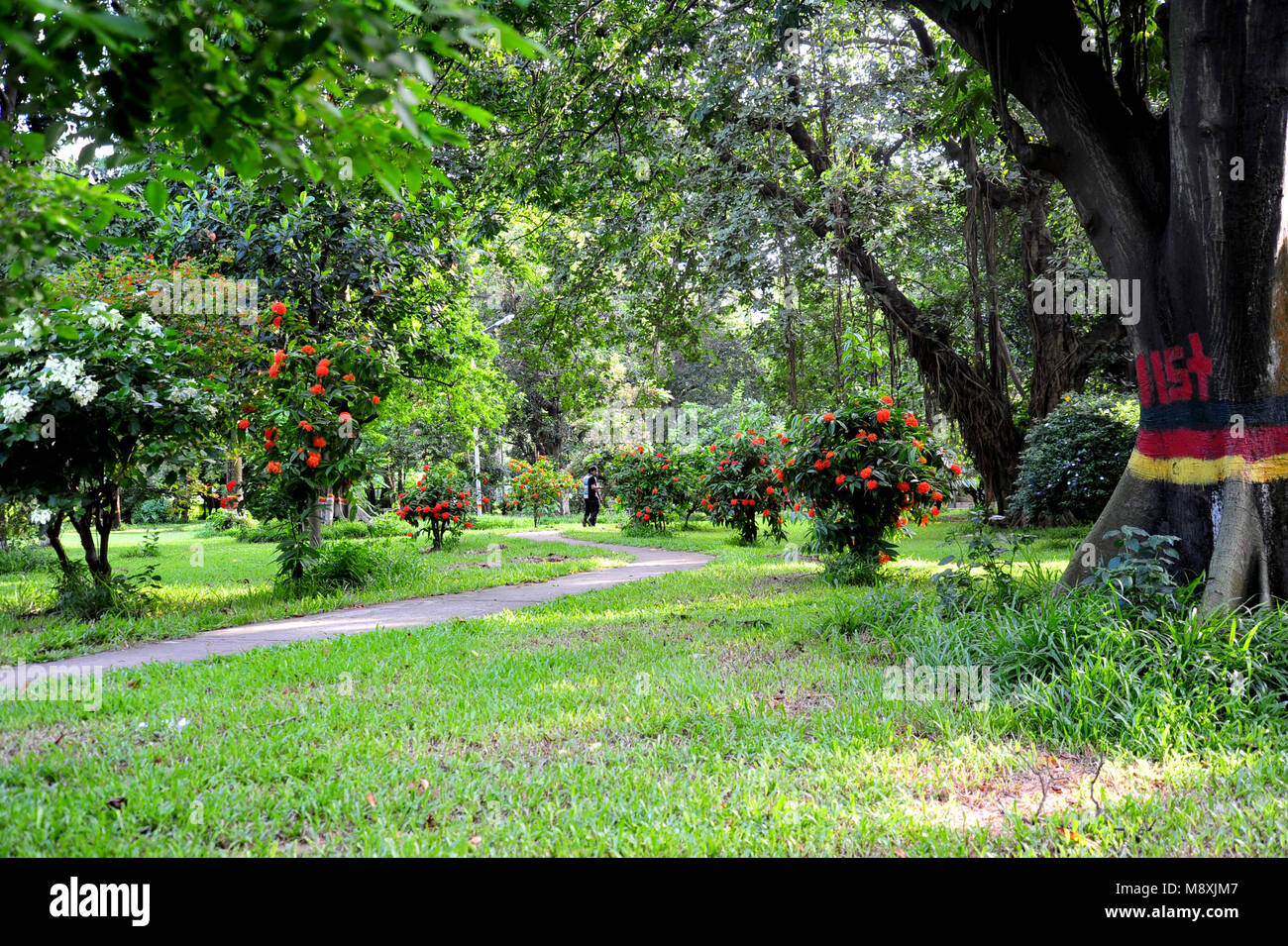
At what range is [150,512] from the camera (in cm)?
2669

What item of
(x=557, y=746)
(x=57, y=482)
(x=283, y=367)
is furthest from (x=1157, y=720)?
(x=57, y=482)

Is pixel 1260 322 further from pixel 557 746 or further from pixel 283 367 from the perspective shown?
pixel 283 367

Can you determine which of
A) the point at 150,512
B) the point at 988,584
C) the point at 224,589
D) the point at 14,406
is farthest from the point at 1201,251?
the point at 150,512

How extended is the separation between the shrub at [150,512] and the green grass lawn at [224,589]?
44.9 ft

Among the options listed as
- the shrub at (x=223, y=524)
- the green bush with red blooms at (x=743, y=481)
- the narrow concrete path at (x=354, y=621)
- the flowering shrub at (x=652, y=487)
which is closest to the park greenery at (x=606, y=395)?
the narrow concrete path at (x=354, y=621)

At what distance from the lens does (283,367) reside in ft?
21.1

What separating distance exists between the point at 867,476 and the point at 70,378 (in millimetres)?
6621

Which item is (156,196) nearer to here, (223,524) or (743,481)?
(743,481)

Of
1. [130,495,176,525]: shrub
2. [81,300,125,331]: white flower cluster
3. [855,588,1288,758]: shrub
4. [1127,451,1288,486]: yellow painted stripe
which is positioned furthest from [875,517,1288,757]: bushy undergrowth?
[130,495,176,525]: shrub

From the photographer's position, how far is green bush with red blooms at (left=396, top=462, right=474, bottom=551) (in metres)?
13.0

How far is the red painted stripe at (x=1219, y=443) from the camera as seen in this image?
4.01 metres
